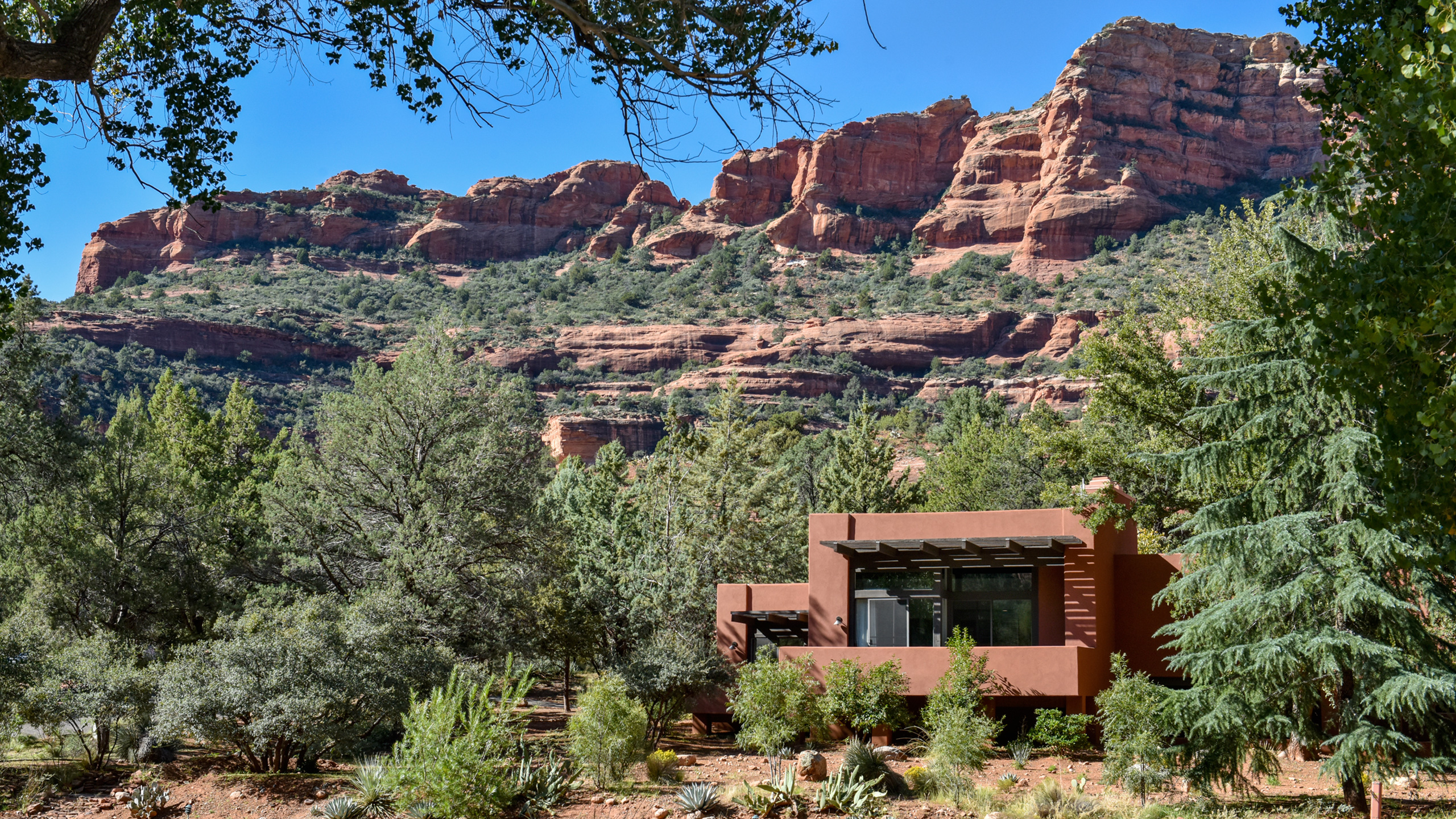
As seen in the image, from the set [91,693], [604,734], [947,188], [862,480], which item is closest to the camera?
[604,734]

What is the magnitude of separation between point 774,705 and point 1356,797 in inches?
335

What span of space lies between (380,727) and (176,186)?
1342 cm

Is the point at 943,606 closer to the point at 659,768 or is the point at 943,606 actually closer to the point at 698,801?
the point at 659,768

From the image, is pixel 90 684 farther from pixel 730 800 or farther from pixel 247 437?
pixel 247 437

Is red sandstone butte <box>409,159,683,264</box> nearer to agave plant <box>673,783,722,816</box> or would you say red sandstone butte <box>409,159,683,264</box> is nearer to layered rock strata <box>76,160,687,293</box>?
layered rock strata <box>76,160,687,293</box>

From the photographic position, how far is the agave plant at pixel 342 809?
13336mm

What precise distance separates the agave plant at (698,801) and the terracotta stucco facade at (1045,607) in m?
7.44

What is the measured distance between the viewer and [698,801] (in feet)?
44.4

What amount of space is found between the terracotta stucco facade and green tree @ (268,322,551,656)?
20.0 ft

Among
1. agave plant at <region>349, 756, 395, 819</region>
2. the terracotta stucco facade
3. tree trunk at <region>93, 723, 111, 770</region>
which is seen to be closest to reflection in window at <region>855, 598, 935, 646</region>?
the terracotta stucco facade

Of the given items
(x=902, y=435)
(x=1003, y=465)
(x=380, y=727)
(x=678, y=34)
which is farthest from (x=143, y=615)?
(x=902, y=435)

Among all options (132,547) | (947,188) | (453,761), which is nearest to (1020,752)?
(453,761)

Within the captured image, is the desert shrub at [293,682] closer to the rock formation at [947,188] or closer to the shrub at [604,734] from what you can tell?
the shrub at [604,734]

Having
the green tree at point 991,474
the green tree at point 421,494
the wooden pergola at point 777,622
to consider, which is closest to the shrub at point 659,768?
the green tree at point 421,494
